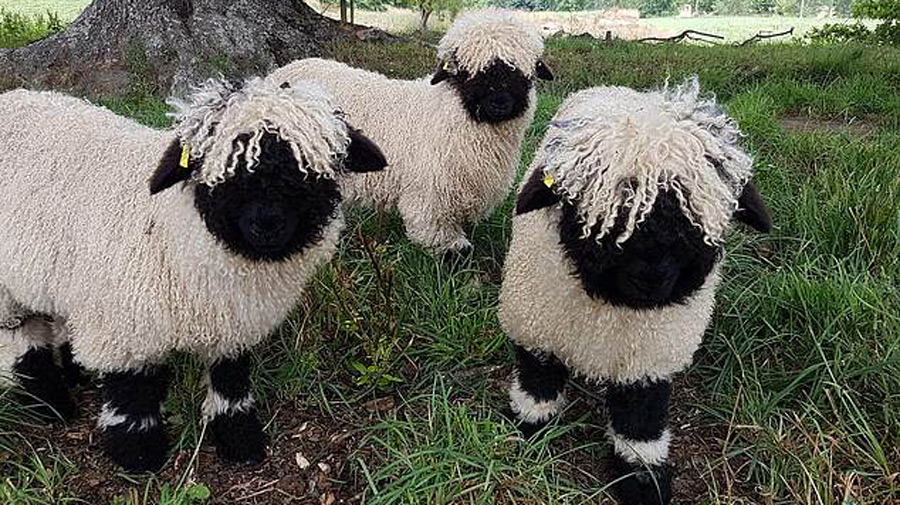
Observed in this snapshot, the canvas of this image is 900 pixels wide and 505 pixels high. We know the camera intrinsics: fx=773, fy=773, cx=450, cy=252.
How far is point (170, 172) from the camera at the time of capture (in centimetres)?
260

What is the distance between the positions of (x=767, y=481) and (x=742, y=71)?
7.36 m

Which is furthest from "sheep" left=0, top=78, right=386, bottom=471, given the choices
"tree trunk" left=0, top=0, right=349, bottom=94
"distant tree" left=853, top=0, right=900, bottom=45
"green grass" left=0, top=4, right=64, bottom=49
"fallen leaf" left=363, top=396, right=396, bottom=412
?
"distant tree" left=853, top=0, right=900, bottom=45

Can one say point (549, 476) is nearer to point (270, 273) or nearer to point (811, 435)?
point (811, 435)

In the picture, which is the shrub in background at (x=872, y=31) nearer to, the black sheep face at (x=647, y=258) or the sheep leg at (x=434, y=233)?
the sheep leg at (x=434, y=233)

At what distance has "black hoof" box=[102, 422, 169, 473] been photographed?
10.2ft

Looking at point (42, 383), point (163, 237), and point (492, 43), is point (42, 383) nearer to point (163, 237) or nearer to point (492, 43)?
point (163, 237)

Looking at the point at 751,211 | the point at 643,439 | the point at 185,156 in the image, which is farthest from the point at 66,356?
the point at 751,211

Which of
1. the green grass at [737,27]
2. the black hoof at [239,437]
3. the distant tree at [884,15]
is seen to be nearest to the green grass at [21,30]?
the black hoof at [239,437]

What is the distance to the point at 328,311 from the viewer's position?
12.7 ft

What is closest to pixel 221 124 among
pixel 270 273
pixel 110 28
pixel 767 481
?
pixel 270 273

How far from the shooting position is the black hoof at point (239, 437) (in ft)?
10.7

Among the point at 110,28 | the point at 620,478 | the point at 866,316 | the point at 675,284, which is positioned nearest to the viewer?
the point at 675,284

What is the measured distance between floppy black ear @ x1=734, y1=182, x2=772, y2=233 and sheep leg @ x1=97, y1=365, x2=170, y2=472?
2.27 m

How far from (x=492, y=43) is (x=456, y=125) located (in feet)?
1.68
